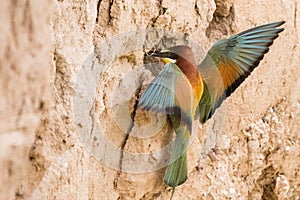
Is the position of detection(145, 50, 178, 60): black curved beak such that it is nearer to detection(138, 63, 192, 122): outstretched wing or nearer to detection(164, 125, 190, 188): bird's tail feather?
detection(138, 63, 192, 122): outstretched wing

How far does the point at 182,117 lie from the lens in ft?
5.75

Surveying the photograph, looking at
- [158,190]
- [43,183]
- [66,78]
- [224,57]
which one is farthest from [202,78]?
[43,183]

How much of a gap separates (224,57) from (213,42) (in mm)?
178

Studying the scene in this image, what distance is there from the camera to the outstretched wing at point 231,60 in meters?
1.84

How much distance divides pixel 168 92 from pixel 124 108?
0.38 feet

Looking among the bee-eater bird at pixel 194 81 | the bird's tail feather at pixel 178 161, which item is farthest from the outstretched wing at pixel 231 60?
the bird's tail feather at pixel 178 161

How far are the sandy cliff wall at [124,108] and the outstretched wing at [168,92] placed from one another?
56mm

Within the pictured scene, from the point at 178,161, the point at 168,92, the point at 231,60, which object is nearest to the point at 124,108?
the point at 168,92

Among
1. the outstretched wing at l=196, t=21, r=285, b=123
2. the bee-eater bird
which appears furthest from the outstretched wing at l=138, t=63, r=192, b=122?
the outstretched wing at l=196, t=21, r=285, b=123

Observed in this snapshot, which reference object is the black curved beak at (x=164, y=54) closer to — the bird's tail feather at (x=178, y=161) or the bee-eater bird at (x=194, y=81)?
the bee-eater bird at (x=194, y=81)

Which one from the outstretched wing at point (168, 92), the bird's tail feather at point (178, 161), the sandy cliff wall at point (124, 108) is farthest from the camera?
the bird's tail feather at point (178, 161)

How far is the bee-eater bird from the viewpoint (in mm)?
1669

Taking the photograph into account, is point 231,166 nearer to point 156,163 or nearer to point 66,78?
point 156,163

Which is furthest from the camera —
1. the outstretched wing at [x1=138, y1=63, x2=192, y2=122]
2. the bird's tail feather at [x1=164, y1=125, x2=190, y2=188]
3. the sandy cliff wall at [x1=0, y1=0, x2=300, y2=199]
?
the bird's tail feather at [x1=164, y1=125, x2=190, y2=188]
